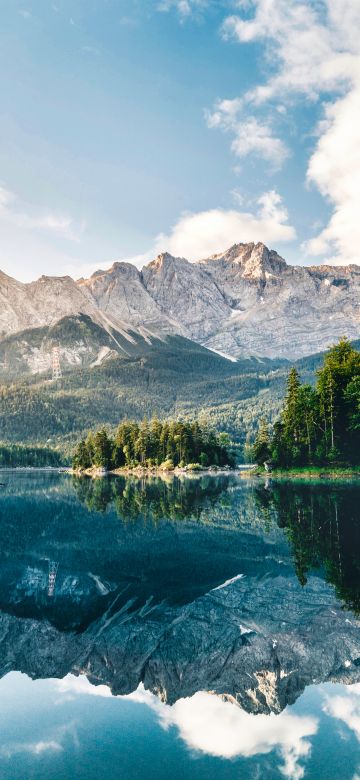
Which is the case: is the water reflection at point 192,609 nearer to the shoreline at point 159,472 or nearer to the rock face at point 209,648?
the rock face at point 209,648

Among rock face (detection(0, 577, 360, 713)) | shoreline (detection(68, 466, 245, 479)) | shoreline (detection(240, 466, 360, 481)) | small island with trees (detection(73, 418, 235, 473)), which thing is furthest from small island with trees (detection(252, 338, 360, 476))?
rock face (detection(0, 577, 360, 713))

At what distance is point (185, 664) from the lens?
10383 mm

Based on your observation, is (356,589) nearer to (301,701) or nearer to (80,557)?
(301,701)

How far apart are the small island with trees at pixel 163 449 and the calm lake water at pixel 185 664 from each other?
89949mm

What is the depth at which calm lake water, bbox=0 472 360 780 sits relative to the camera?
759cm

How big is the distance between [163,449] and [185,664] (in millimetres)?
106743

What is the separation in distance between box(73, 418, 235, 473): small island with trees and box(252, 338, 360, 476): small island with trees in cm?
3593

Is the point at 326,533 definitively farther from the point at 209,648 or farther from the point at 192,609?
the point at 209,648

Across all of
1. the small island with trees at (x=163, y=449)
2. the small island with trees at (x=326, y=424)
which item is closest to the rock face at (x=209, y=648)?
the small island with trees at (x=326, y=424)

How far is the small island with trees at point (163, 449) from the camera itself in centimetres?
11188

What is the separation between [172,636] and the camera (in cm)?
1175

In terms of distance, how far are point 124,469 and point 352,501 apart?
89.7 m

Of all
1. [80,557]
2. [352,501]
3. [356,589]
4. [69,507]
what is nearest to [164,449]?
[69,507]

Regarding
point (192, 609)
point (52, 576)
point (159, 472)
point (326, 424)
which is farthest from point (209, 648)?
point (159, 472)
